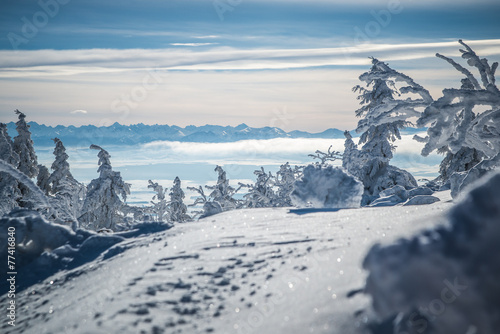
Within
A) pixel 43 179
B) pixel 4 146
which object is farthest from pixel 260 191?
pixel 43 179

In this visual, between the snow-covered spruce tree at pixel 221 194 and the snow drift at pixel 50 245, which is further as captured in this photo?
the snow-covered spruce tree at pixel 221 194

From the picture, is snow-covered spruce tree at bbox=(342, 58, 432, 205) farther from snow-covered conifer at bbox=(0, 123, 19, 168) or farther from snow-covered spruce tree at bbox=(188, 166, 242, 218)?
snow-covered conifer at bbox=(0, 123, 19, 168)

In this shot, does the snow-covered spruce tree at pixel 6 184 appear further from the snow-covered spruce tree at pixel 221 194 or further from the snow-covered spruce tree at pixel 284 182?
the snow-covered spruce tree at pixel 284 182

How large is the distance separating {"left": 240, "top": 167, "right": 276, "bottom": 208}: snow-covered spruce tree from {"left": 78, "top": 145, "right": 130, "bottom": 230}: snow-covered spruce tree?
22.9ft

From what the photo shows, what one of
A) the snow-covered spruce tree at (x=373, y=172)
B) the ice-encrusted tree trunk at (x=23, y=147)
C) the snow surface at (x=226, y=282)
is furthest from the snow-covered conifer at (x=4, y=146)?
the snow-covered spruce tree at (x=373, y=172)

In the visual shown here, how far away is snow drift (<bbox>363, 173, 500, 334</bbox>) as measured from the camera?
7.62 feet

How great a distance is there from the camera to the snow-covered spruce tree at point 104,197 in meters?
21.7

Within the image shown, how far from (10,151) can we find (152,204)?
507 inches

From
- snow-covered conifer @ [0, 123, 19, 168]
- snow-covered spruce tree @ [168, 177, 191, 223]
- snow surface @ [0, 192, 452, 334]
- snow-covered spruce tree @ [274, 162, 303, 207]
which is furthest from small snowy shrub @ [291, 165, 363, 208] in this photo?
snow-covered spruce tree @ [168, 177, 191, 223]

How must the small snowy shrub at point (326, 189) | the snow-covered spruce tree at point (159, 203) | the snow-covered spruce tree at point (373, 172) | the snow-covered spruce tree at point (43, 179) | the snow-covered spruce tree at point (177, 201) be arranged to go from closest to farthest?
the small snowy shrub at point (326, 189) → the snow-covered spruce tree at point (373, 172) → the snow-covered spruce tree at point (43, 179) → the snow-covered spruce tree at point (177, 201) → the snow-covered spruce tree at point (159, 203)

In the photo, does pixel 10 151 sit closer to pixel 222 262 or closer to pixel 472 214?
pixel 222 262

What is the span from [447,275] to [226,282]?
2.50 metres

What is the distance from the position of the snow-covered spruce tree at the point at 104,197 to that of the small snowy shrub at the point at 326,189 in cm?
1508

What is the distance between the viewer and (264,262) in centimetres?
464
